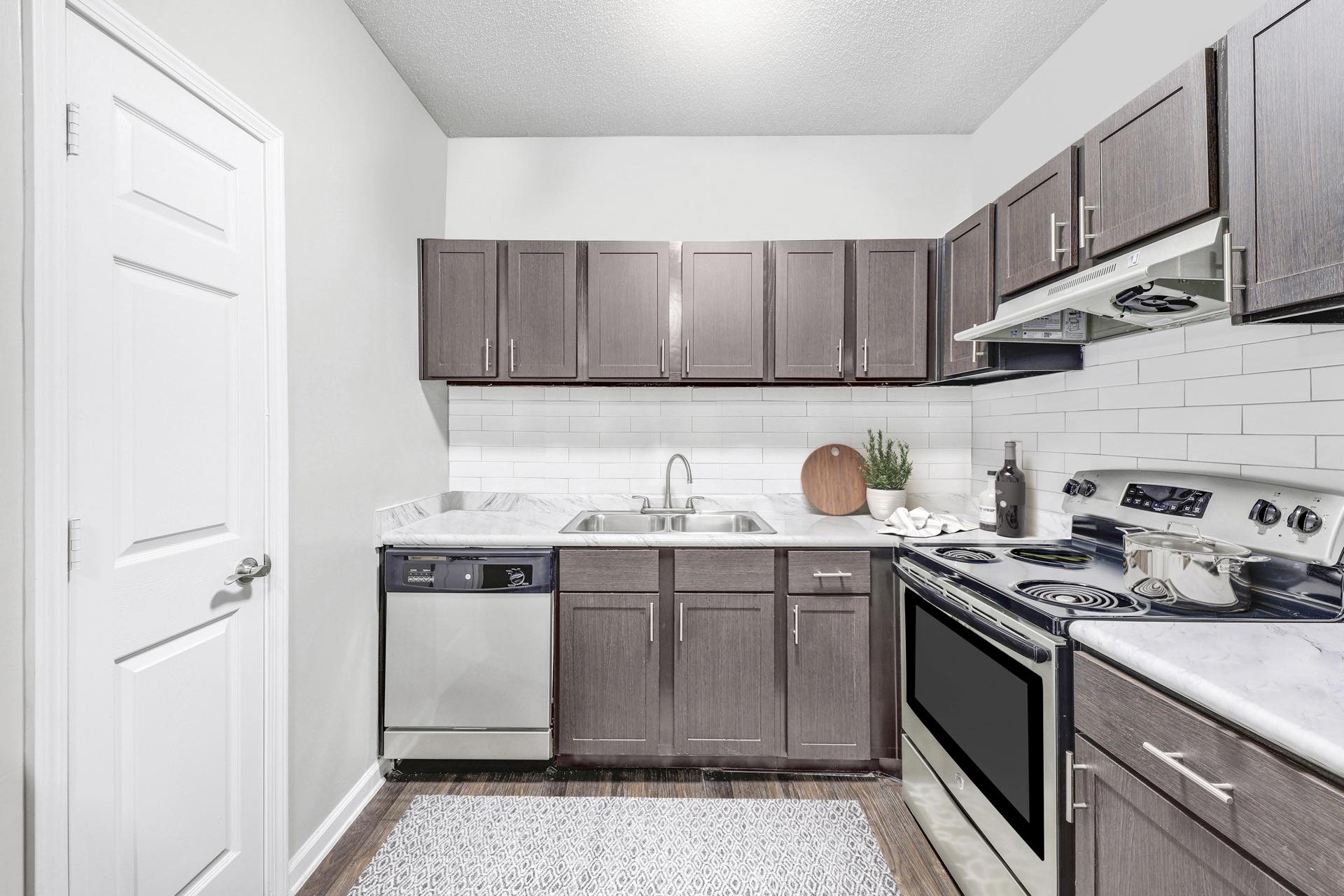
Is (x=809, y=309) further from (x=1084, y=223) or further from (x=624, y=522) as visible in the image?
(x=624, y=522)

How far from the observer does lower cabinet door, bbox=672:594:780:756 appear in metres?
2.22

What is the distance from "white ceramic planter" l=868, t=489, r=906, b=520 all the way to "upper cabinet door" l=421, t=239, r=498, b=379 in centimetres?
182

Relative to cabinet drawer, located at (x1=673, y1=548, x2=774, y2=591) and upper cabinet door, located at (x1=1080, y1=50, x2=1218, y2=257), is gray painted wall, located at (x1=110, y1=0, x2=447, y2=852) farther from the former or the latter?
upper cabinet door, located at (x1=1080, y1=50, x2=1218, y2=257)

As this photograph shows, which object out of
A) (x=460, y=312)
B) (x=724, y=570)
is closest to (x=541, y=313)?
(x=460, y=312)

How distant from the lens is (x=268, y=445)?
1583mm

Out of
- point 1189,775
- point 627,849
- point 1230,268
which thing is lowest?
point 627,849

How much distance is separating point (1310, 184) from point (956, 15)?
4.68 ft

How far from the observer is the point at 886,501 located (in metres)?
2.62

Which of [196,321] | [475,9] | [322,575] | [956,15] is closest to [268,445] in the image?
[196,321]

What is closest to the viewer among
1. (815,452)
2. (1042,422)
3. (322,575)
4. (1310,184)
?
(1310,184)

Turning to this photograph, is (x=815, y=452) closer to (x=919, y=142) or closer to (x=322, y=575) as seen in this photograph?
(x=919, y=142)

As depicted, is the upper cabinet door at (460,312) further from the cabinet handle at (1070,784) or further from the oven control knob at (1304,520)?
the oven control knob at (1304,520)

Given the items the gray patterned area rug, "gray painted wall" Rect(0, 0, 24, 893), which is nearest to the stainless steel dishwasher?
the gray patterned area rug

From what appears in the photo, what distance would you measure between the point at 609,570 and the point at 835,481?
1.20 metres
